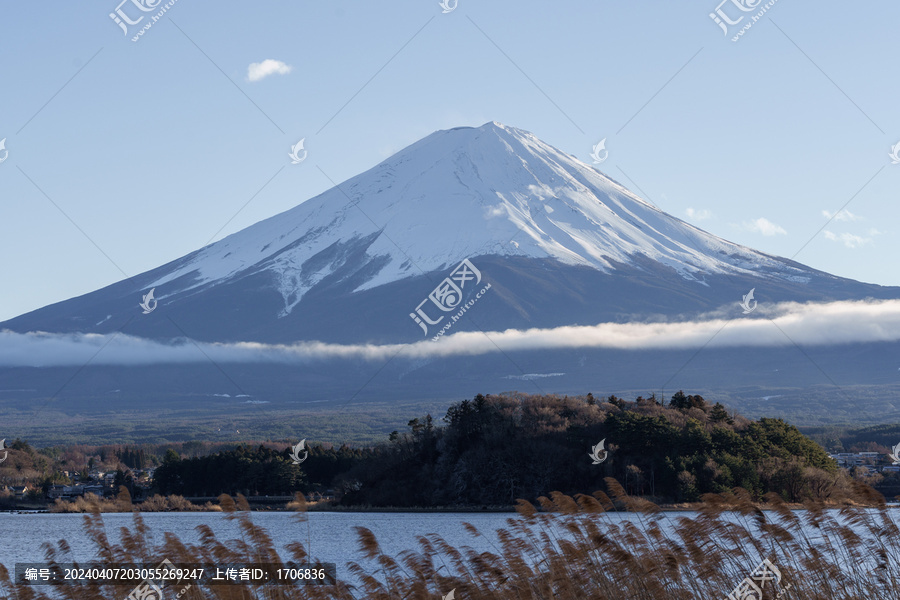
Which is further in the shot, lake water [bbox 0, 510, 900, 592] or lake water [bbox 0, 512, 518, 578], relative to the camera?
lake water [bbox 0, 512, 518, 578]

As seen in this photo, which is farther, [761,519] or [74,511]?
[74,511]

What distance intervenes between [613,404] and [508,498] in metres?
11.6

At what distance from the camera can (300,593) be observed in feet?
49.7

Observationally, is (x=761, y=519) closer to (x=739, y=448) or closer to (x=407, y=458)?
(x=739, y=448)

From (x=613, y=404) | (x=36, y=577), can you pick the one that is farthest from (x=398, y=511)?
(x=36, y=577)

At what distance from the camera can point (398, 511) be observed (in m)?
71.1

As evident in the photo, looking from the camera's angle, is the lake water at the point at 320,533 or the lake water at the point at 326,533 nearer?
the lake water at the point at 326,533

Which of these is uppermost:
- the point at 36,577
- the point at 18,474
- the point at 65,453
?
the point at 65,453

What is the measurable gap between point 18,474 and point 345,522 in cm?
5066

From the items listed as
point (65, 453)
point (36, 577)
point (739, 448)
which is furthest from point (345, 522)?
point (65, 453)

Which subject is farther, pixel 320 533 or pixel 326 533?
pixel 320 533

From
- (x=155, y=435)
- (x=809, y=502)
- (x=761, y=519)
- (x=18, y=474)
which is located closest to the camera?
(x=761, y=519)

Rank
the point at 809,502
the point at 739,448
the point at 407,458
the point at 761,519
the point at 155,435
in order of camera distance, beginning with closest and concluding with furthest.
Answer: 1. the point at 761,519
2. the point at 809,502
3. the point at 739,448
4. the point at 407,458
5. the point at 155,435

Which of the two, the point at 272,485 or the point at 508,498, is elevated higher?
the point at 272,485
